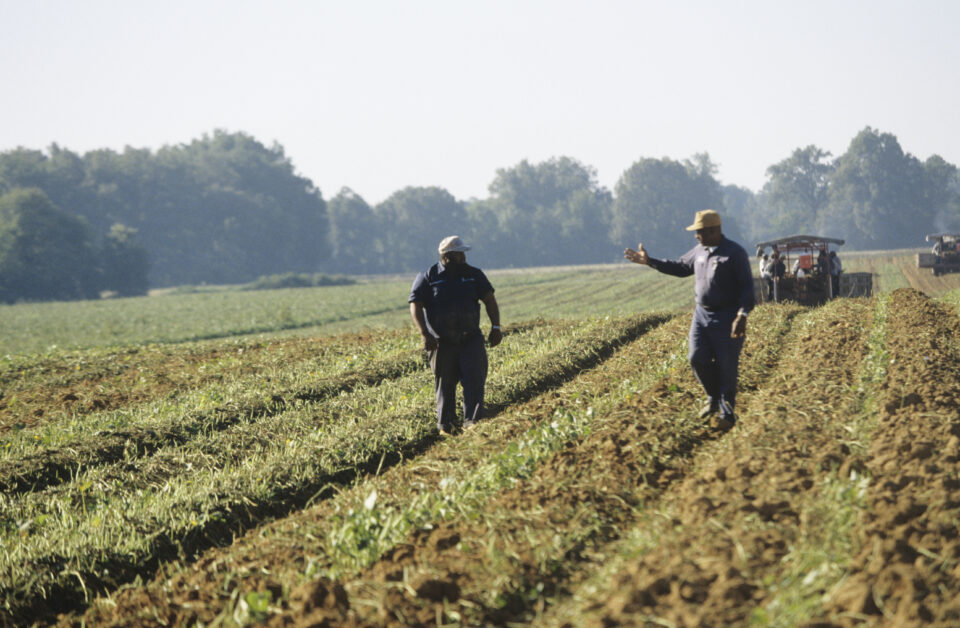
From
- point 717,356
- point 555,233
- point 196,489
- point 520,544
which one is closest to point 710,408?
point 717,356

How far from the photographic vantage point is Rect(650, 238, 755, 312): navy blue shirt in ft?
22.8

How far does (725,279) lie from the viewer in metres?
6.97

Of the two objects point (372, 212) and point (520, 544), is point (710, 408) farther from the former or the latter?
point (372, 212)

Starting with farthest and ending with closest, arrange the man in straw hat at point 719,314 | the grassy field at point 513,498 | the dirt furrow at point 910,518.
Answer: the man in straw hat at point 719,314, the grassy field at point 513,498, the dirt furrow at point 910,518

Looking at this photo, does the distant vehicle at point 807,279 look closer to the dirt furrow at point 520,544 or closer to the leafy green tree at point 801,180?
the dirt furrow at point 520,544

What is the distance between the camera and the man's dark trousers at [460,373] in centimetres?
796

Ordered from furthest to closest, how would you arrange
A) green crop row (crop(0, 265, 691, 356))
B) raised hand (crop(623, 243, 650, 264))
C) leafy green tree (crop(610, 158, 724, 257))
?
leafy green tree (crop(610, 158, 724, 257)) → green crop row (crop(0, 265, 691, 356)) → raised hand (crop(623, 243, 650, 264))

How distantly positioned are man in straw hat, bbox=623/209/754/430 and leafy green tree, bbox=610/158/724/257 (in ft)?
327

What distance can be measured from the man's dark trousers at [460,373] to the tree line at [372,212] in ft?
247

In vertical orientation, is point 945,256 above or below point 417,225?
below

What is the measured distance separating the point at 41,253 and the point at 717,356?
76296 mm

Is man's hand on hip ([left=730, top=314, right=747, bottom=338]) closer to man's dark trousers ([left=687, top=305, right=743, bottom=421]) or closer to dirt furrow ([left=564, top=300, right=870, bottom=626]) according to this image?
man's dark trousers ([left=687, top=305, right=743, bottom=421])

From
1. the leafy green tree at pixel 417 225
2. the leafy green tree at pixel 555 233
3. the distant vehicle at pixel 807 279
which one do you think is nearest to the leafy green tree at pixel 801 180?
the leafy green tree at pixel 555 233

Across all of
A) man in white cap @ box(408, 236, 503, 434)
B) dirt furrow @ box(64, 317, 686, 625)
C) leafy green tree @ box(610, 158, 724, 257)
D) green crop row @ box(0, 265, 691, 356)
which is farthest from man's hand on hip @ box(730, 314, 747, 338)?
leafy green tree @ box(610, 158, 724, 257)
